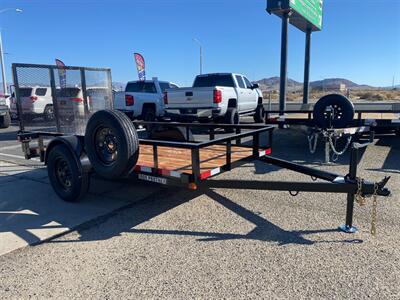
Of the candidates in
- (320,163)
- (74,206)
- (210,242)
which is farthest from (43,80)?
(320,163)

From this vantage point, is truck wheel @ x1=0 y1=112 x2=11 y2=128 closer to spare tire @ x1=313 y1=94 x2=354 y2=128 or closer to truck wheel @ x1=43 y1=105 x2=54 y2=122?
truck wheel @ x1=43 y1=105 x2=54 y2=122

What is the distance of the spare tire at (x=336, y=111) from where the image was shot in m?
7.68

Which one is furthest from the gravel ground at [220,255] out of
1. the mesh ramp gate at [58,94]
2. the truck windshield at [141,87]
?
the truck windshield at [141,87]

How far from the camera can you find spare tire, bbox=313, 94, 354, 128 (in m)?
7.68

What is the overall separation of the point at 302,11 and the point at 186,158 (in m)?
12.0

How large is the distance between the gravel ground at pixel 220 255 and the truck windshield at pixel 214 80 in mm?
8272

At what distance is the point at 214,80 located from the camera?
12.6 metres

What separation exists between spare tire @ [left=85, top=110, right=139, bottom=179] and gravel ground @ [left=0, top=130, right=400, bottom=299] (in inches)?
27.0

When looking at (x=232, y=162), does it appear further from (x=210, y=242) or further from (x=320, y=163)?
(x=320, y=163)

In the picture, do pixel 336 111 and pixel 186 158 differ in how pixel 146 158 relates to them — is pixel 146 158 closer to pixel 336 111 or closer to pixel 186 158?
pixel 186 158

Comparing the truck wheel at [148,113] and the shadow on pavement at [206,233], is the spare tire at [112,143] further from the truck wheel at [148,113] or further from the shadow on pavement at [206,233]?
the truck wheel at [148,113]

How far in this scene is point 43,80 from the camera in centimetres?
568

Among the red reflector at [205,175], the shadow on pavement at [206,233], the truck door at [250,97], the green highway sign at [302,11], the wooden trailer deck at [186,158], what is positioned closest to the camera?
the shadow on pavement at [206,233]

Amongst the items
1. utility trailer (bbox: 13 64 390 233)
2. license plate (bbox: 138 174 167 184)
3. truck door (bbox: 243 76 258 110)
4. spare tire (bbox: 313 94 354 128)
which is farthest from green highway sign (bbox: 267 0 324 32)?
license plate (bbox: 138 174 167 184)
